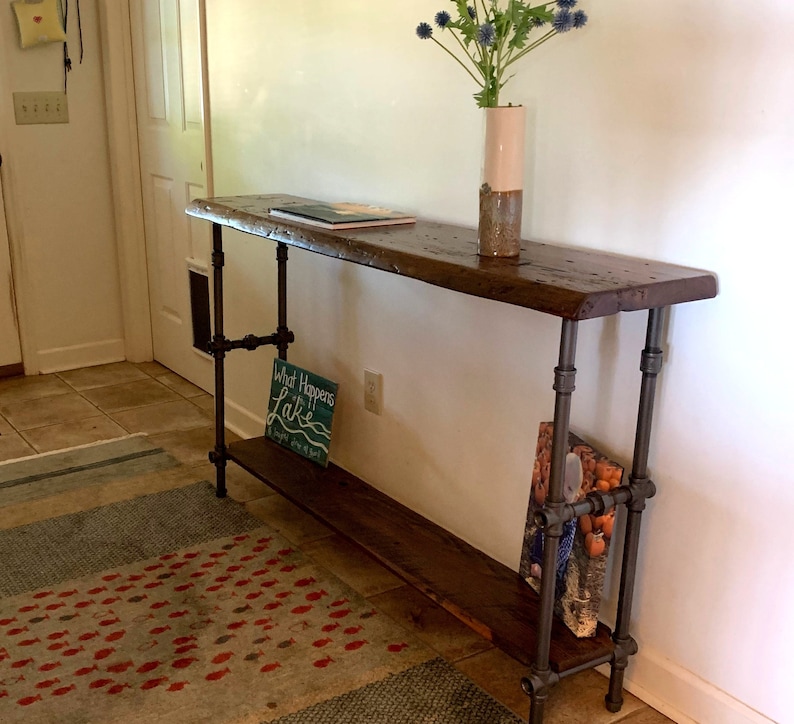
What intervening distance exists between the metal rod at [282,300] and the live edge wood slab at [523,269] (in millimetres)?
466

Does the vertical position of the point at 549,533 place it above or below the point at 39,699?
above

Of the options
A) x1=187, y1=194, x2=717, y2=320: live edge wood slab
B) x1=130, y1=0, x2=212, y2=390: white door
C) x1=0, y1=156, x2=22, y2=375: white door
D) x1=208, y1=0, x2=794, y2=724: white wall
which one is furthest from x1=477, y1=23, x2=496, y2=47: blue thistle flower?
x1=0, y1=156, x2=22, y2=375: white door

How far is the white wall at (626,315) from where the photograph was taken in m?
→ 1.44

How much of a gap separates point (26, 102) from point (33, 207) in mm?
404

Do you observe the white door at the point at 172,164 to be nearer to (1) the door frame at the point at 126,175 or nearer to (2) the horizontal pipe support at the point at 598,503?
(1) the door frame at the point at 126,175

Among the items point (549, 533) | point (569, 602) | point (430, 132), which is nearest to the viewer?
point (549, 533)

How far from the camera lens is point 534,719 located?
5.25 feet

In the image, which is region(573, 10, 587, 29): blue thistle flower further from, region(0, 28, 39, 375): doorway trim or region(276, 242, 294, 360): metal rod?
region(0, 28, 39, 375): doorway trim

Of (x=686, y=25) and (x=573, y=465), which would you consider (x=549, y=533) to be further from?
(x=686, y=25)

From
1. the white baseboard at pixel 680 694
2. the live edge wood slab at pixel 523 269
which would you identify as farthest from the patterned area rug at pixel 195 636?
the live edge wood slab at pixel 523 269

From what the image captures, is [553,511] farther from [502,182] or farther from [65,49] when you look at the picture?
[65,49]

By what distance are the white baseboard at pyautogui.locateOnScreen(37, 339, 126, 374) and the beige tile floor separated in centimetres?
5

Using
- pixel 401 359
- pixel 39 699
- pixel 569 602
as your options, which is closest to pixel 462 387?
pixel 401 359

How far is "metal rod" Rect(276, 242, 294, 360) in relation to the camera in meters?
2.49
